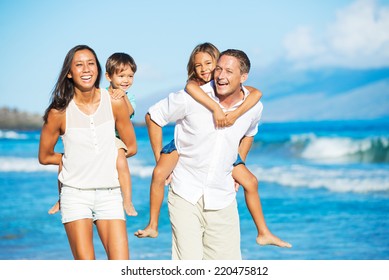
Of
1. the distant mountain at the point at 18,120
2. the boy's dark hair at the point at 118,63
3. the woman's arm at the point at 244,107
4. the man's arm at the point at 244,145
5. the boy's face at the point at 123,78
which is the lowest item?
the man's arm at the point at 244,145

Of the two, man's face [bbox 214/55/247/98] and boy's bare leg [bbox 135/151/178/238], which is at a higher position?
man's face [bbox 214/55/247/98]

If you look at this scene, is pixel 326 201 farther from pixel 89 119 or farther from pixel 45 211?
pixel 89 119

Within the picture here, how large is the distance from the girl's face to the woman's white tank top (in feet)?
3.10

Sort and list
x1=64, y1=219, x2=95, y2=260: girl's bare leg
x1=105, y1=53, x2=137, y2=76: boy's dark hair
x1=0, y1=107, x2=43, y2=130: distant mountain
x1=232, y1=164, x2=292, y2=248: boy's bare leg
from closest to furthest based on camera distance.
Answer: x1=64, y1=219, x2=95, y2=260: girl's bare leg < x1=232, y1=164, x2=292, y2=248: boy's bare leg < x1=105, y1=53, x2=137, y2=76: boy's dark hair < x1=0, y1=107, x2=43, y2=130: distant mountain

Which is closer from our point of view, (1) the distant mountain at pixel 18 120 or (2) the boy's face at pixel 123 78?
Answer: (2) the boy's face at pixel 123 78

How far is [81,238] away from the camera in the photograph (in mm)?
3971

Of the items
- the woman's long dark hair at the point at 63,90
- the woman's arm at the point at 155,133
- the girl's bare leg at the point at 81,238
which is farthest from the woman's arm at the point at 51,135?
the woman's arm at the point at 155,133

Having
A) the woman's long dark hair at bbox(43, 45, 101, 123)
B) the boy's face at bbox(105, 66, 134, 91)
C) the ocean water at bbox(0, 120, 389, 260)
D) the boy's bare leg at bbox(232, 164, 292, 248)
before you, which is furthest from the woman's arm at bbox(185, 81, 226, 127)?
the ocean water at bbox(0, 120, 389, 260)

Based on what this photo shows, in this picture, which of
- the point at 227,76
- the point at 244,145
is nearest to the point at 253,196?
the point at 244,145

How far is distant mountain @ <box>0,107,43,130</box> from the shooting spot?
31625 millimetres

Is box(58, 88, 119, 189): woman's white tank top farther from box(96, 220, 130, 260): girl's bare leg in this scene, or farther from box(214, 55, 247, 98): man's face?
box(214, 55, 247, 98): man's face

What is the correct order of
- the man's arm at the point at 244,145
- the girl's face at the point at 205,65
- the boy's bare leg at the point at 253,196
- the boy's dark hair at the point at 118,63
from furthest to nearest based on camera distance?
the boy's dark hair at the point at 118,63 → the girl's face at the point at 205,65 → the man's arm at the point at 244,145 → the boy's bare leg at the point at 253,196

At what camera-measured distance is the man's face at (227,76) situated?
410 centimetres

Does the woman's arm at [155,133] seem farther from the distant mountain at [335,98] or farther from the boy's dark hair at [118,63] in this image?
the distant mountain at [335,98]
